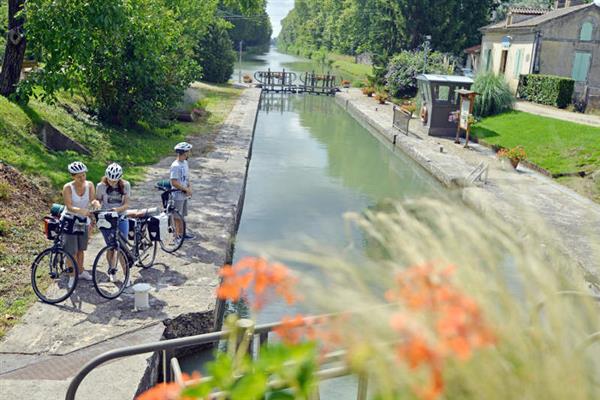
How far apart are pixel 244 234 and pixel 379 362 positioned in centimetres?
1097

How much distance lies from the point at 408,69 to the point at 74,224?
3131 cm

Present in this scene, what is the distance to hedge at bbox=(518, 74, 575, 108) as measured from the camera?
27250 millimetres

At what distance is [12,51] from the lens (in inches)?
583

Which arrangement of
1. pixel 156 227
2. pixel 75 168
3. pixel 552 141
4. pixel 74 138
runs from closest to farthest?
1. pixel 75 168
2. pixel 156 227
3. pixel 74 138
4. pixel 552 141

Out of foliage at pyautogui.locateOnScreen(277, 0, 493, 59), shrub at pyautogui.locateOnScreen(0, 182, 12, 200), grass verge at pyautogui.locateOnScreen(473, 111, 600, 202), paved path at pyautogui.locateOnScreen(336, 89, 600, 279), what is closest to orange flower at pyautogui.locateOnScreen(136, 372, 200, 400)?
paved path at pyautogui.locateOnScreen(336, 89, 600, 279)

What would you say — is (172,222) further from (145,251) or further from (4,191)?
(4,191)

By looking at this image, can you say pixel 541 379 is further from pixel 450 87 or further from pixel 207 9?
pixel 207 9

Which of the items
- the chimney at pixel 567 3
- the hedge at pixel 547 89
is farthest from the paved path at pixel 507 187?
the chimney at pixel 567 3

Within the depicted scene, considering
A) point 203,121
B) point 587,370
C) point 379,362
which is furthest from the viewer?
point 203,121

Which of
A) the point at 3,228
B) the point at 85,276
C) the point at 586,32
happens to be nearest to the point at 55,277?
the point at 85,276

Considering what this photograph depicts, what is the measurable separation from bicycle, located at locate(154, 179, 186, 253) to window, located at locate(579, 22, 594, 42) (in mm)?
28327

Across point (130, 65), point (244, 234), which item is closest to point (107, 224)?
point (244, 234)

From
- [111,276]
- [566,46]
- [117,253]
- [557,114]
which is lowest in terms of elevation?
[111,276]

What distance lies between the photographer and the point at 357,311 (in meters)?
1.76
